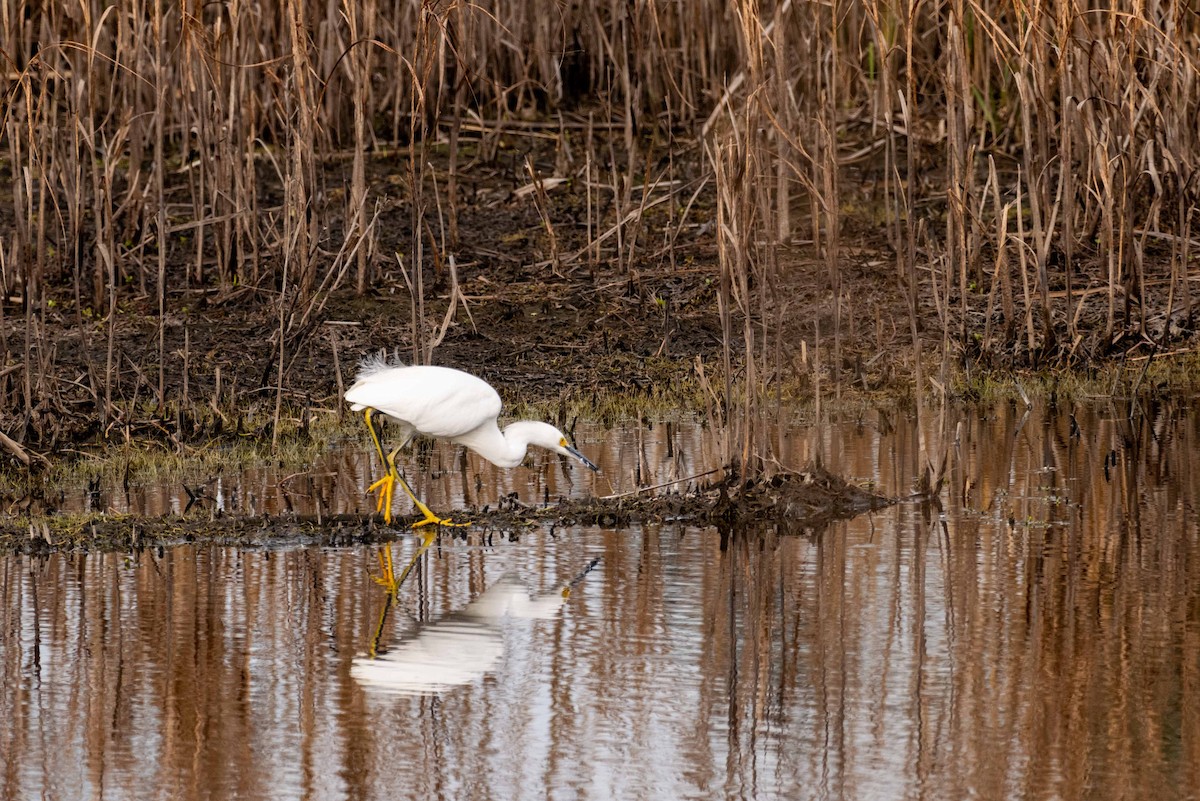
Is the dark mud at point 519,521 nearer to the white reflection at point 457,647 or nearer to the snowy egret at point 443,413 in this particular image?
the snowy egret at point 443,413

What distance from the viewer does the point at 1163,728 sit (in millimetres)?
4566

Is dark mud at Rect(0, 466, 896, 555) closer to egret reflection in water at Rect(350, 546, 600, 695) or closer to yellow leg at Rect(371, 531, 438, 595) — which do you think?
yellow leg at Rect(371, 531, 438, 595)

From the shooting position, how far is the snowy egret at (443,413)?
7477 millimetres

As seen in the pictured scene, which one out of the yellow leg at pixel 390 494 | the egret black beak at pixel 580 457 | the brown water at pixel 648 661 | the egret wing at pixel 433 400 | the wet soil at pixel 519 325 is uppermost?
the wet soil at pixel 519 325

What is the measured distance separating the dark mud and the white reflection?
36.1 inches

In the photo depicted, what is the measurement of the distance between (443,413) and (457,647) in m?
2.04

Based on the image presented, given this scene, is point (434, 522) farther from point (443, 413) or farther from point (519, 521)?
point (443, 413)

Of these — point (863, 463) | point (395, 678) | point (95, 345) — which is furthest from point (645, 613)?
point (95, 345)

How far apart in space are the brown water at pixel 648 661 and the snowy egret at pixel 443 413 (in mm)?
401

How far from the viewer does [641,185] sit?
13625 millimetres

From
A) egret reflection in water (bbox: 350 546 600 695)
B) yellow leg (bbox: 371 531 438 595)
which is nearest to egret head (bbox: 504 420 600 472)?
yellow leg (bbox: 371 531 438 595)

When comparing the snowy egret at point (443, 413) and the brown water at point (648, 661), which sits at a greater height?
the snowy egret at point (443, 413)

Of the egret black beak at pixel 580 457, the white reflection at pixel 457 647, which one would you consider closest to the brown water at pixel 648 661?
the white reflection at pixel 457 647

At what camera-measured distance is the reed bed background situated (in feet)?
26.9
